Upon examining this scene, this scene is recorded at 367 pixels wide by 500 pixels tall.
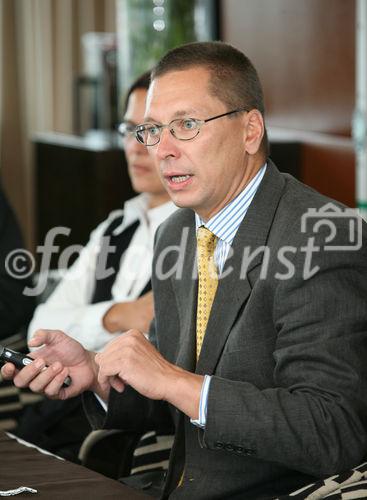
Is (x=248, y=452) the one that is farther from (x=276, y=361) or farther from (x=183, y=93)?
(x=183, y=93)

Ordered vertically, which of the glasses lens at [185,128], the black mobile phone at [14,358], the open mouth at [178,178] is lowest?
the black mobile phone at [14,358]

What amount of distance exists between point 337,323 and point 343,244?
0.51ft

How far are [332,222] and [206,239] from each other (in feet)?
1.15

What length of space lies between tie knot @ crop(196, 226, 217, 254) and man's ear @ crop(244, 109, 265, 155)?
0.20 metres

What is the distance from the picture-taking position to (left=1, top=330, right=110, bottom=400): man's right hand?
6.28 feet

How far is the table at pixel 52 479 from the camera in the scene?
1582mm

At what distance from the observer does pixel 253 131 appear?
74.5 inches

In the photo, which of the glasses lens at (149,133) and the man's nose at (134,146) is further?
the man's nose at (134,146)

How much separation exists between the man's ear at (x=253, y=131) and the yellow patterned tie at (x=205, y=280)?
0.20 meters

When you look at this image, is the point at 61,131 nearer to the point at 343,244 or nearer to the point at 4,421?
the point at 4,421
